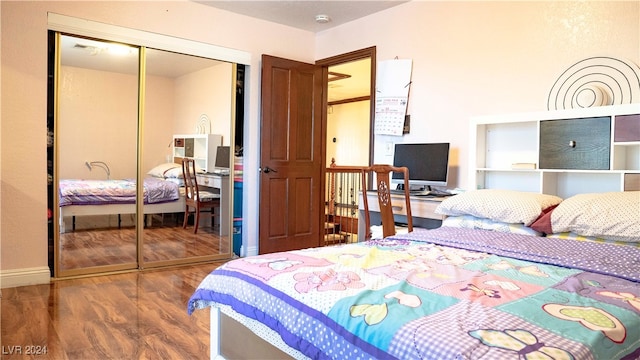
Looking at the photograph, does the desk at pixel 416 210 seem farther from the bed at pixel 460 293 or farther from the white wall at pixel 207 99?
the white wall at pixel 207 99

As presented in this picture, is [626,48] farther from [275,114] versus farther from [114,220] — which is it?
[114,220]

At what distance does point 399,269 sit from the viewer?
5.61 ft

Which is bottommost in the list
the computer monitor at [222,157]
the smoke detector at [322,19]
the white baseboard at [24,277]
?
the white baseboard at [24,277]

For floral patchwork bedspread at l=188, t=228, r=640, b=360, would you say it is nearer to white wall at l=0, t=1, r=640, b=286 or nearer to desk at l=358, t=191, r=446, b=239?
desk at l=358, t=191, r=446, b=239

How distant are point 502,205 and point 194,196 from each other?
3.08 meters

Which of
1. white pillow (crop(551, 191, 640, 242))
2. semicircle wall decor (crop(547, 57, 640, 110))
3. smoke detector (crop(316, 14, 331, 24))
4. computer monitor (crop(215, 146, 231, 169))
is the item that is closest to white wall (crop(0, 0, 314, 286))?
computer monitor (crop(215, 146, 231, 169))

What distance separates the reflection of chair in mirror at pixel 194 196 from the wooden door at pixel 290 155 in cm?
55

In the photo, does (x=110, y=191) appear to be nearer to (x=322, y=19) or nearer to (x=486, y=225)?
(x=322, y=19)

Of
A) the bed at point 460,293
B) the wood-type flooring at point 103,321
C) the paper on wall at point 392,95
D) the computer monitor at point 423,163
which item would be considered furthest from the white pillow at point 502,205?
the wood-type flooring at point 103,321

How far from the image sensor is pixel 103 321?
268 centimetres

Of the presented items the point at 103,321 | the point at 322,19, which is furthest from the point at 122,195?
the point at 322,19

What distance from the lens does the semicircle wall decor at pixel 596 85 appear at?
8.83 feet

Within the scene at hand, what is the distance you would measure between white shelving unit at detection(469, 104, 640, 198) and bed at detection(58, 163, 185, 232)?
2.84 m

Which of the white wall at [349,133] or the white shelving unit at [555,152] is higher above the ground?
the white wall at [349,133]
